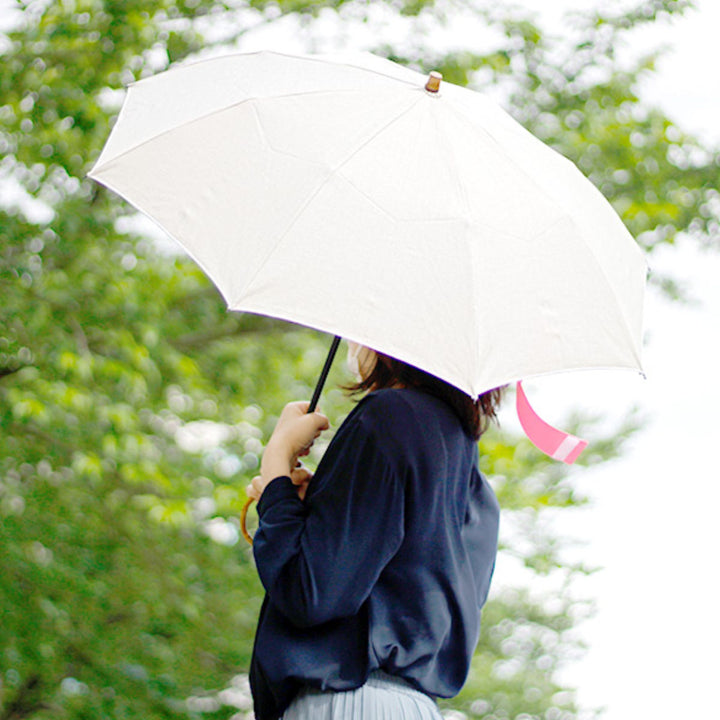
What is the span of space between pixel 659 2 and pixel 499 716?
498 centimetres

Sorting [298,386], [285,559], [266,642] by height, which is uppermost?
[285,559]

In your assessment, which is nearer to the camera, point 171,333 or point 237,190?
point 237,190

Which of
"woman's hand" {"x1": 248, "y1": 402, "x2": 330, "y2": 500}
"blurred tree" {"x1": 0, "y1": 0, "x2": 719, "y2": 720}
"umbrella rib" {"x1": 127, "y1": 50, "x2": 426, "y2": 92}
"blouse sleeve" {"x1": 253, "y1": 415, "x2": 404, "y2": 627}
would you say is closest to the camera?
"blouse sleeve" {"x1": 253, "y1": 415, "x2": 404, "y2": 627}

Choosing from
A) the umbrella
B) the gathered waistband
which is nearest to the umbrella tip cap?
the umbrella

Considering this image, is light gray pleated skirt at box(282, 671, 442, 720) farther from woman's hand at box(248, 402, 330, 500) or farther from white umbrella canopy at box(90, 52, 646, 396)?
white umbrella canopy at box(90, 52, 646, 396)

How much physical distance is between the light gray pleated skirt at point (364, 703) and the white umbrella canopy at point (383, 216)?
0.45 metres

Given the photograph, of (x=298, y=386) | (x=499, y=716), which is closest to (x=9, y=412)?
(x=298, y=386)

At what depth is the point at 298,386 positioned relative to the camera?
5672 millimetres

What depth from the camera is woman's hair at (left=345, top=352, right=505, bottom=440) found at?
1.44 metres

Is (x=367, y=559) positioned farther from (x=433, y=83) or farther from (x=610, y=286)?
(x=433, y=83)

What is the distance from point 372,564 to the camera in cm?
129

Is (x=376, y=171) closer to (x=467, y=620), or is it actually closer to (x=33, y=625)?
(x=467, y=620)

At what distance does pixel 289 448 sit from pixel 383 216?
363 mm

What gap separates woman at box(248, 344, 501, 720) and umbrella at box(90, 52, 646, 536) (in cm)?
16
